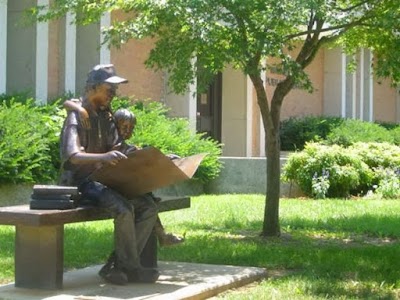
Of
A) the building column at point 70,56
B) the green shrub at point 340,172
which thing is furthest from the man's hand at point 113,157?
the building column at point 70,56

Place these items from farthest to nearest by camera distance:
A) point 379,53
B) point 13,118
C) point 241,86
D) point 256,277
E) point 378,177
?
point 241,86
point 378,177
point 13,118
point 379,53
point 256,277

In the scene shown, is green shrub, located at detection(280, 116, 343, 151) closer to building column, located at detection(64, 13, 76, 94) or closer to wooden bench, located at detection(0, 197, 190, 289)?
building column, located at detection(64, 13, 76, 94)

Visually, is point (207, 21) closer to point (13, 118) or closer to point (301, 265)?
point (301, 265)

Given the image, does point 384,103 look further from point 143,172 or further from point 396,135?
point 143,172

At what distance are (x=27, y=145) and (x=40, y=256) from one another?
6.91 metres

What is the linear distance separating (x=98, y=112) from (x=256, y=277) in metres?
2.07

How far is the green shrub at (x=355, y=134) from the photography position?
2217cm

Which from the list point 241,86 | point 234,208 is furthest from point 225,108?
point 234,208

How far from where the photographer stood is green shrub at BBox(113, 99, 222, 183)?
16.7 meters

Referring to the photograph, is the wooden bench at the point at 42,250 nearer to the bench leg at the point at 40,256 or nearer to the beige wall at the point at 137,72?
the bench leg at the point at 40,256

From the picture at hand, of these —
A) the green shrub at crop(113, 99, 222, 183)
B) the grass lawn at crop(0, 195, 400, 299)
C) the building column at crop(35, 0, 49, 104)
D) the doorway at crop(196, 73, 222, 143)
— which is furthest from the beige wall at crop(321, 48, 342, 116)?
the grass lawn at crop(0, 195, 400, 299)

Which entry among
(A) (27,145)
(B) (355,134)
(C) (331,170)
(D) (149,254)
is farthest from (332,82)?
(D) (149,254)

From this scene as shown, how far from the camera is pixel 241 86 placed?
24.8 metres

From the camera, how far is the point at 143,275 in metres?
7.70
